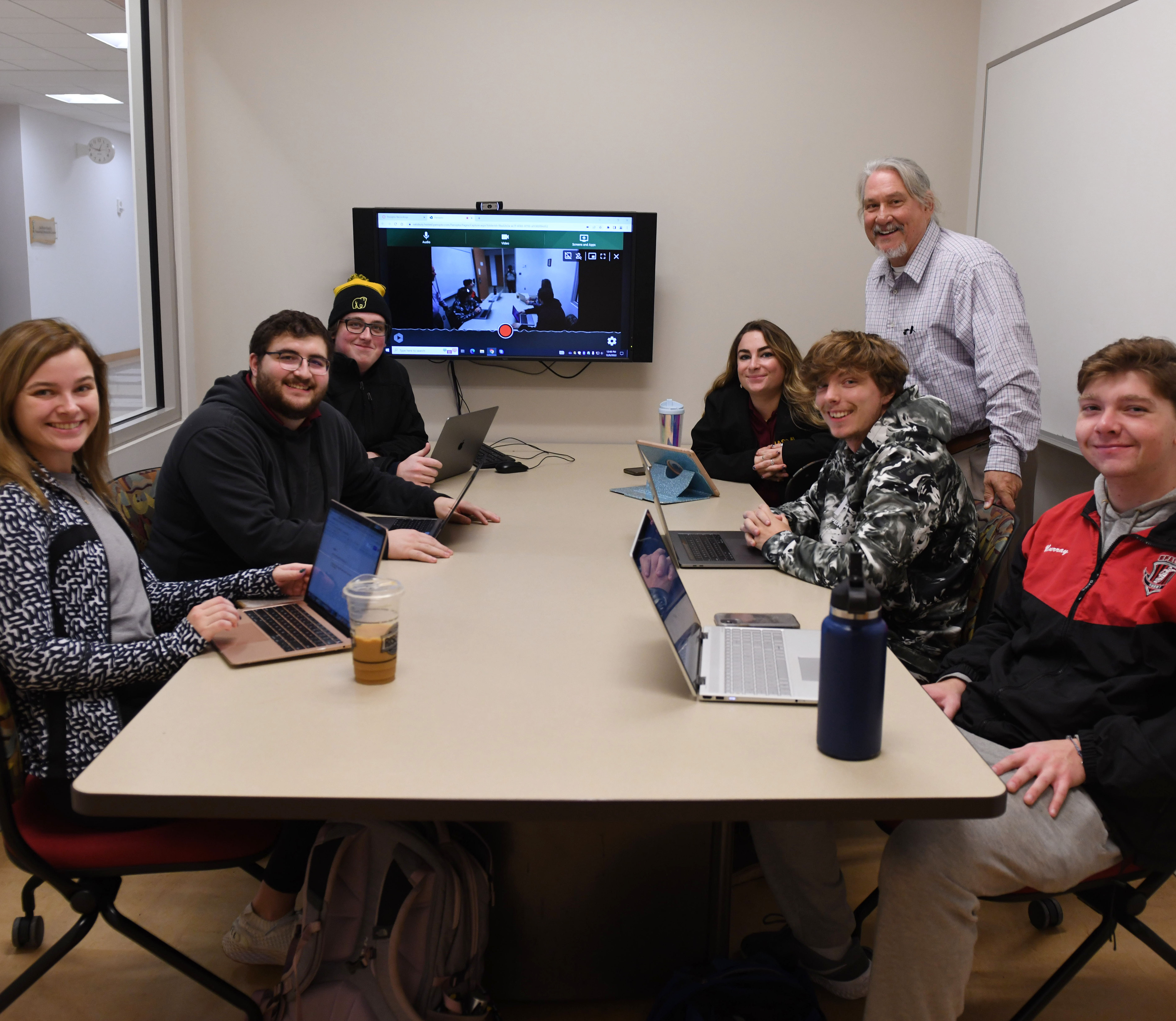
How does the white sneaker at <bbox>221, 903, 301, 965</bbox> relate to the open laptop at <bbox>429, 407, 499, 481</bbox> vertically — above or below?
below

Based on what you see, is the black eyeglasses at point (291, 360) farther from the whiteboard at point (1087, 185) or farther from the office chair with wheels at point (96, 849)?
the whiteboard at point (1087, 185)

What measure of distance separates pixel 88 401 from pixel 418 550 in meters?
0.74

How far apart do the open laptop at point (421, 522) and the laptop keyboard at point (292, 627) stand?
1.63ft

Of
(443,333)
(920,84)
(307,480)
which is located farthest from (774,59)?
(307,480)

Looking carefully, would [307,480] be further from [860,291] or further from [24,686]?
[860,291]

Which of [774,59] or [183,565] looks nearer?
[183,565]

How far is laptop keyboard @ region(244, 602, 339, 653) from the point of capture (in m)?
1.61

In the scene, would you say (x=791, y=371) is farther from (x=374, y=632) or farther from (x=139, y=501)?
(x=374, y=632)

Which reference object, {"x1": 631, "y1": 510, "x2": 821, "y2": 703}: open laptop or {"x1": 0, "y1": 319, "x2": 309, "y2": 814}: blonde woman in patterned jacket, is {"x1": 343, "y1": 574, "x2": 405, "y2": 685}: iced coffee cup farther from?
{"x1": 631, "y1": 510, "x2": 821, "y2": 703}: open laptop

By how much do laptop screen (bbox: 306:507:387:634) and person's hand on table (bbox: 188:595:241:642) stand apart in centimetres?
16

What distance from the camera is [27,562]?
1.46m

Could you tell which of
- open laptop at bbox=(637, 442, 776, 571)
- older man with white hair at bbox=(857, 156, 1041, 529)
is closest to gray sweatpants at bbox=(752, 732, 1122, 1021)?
open laptop at bbox=(637, 442, 776, 571)

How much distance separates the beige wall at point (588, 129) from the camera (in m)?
4.09

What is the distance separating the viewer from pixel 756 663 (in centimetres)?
155
